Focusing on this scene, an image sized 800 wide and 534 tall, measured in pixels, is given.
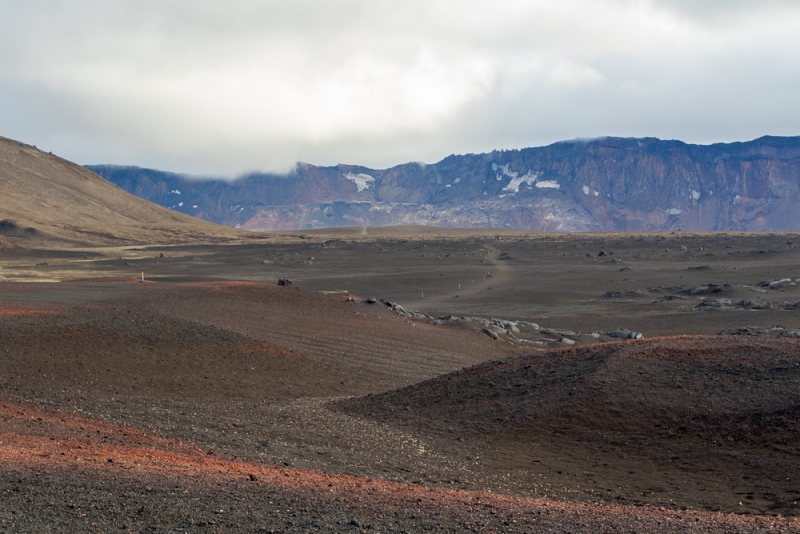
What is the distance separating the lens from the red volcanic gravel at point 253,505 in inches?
294

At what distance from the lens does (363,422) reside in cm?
1558

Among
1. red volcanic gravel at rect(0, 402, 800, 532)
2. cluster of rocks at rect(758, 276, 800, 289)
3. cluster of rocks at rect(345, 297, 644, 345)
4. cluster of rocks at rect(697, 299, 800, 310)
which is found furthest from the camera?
cluster of rocks at rect(758, 276, 800, 289)

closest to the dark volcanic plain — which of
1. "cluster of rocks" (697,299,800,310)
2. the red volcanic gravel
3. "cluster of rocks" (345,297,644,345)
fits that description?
the red volcanic gravel

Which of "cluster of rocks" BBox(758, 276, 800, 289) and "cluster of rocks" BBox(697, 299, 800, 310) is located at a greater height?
"cluster of rocks" BBox(758, 276, 800, 289)

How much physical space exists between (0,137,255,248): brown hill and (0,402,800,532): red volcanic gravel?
100238 millimetres

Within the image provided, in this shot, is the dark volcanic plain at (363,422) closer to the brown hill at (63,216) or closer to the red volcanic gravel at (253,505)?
the red volcanic gravel at (253,505)

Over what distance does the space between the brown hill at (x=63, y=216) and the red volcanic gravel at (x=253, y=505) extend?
Result: 100238 mm

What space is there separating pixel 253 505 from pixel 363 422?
25.0ft

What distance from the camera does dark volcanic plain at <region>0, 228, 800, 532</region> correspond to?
8.08 metres

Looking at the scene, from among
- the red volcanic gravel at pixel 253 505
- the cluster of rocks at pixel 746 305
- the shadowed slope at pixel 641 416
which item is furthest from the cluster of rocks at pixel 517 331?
the red volcanic gravel at pixel 253 505

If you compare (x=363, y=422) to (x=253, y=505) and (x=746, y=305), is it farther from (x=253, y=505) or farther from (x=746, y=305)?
(x=746, y=305)

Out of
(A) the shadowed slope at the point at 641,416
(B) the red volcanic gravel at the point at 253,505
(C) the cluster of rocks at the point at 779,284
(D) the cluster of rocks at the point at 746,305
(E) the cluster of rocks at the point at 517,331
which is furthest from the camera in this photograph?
(C) the cluster of rocks at the point at 779,284

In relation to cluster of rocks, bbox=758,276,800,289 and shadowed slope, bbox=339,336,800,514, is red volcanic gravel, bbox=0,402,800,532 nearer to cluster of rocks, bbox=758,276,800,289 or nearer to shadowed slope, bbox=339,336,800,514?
shadowed slope, bbox=339,336,800,514

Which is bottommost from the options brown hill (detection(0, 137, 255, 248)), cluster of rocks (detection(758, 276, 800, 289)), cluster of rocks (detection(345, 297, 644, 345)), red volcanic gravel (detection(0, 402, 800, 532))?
cluster of rocks (detection(345, 297, 644, 345))
